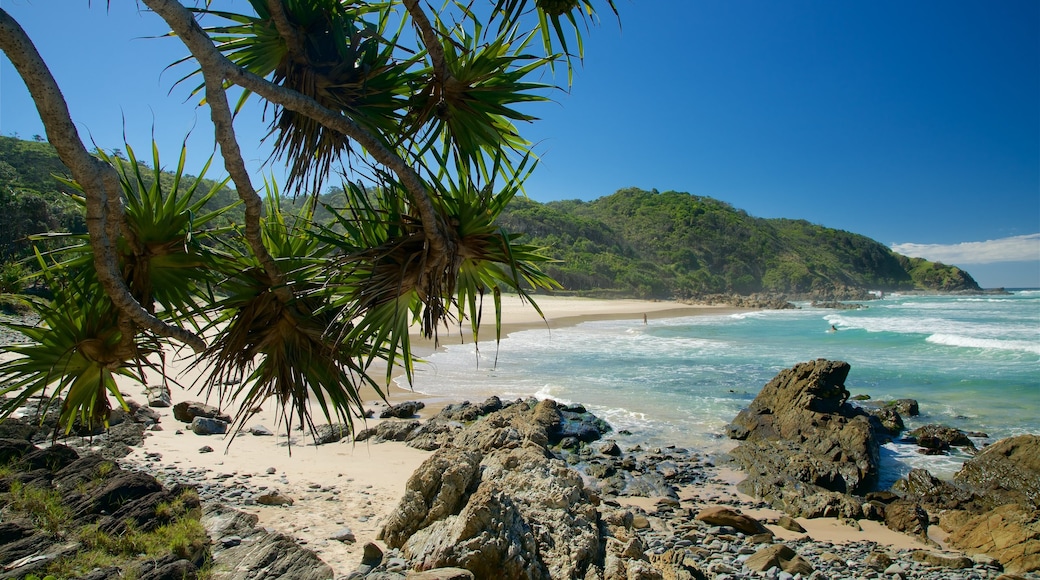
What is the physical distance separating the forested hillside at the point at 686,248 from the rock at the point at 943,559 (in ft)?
120

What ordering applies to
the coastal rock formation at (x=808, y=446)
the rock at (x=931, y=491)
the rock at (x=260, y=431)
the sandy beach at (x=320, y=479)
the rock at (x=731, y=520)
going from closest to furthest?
the sandy beach at (x=320, y=479) < the rock at (x=731, y=520) < the rock at (x=931, y=491) < the coastal rock formation at (x=808, y=446) < the rock at (x=260, y=431)

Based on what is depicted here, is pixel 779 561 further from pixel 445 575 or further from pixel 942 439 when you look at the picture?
pixel 942 439

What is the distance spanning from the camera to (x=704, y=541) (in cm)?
577

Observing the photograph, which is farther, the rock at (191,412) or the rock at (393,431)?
the rock at (393,431)

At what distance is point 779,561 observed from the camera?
17.5 ft

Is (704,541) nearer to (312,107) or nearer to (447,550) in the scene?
(447,550)

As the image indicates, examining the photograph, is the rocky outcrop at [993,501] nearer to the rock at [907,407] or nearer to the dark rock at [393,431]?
the rock at [907,407]

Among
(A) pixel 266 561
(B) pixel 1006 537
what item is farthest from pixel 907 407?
(A) pixel 266 561

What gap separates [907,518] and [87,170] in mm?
7793

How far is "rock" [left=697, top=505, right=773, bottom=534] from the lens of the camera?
239 inches

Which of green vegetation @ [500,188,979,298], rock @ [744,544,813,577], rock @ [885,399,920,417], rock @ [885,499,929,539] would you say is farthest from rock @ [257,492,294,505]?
green vegetation @ [500,188,979,298]

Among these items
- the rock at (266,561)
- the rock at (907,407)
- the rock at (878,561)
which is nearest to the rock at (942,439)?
the rock at (907,407)

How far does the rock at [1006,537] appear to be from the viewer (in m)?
5.38

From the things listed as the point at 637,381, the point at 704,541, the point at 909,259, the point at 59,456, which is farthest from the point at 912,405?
the point at 909,259
